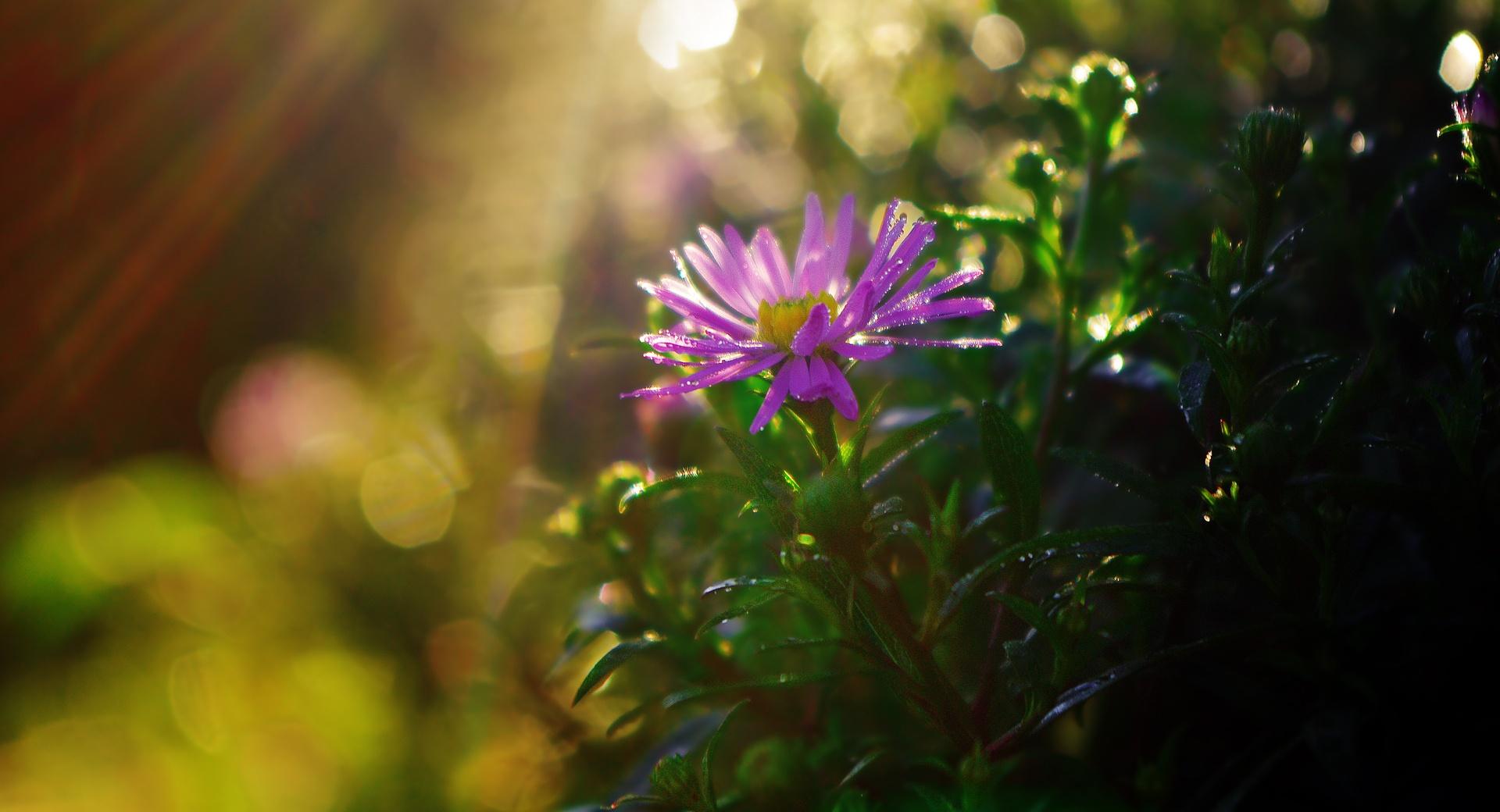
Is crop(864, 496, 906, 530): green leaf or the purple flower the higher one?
the purple flower

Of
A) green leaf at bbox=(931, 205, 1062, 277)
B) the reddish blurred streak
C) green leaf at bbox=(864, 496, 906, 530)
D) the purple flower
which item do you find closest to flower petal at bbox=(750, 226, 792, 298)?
the purple flower

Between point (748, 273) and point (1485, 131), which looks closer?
point (1485, 131)

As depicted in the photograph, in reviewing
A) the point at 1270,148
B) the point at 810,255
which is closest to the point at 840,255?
the point at 810,255

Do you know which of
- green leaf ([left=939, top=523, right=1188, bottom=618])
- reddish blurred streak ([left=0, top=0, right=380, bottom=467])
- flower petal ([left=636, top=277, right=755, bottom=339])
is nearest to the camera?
green leaf ([left=939, top=523, right=1188, bottom=618])

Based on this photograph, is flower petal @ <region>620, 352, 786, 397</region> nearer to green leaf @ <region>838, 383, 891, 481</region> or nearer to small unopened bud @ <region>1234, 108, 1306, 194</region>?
green leaf @ <region>838, 383, 891, 481</region>

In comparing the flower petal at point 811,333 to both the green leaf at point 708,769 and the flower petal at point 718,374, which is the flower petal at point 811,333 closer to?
the flower petal at point 718,374

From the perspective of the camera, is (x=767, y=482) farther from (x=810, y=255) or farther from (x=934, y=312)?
(x=810, y=255)

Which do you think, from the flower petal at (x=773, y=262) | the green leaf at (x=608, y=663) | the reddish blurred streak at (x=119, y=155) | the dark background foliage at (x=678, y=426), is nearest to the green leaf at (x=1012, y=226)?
the dark background foliage at (x=678, y=426)

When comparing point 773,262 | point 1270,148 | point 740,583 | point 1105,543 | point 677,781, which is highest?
point 1270,148
